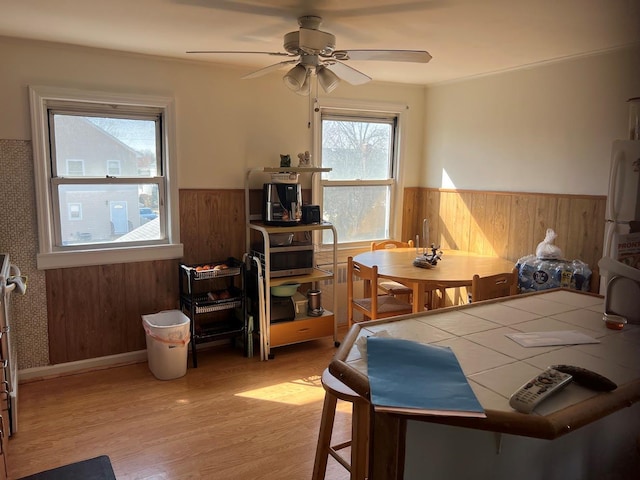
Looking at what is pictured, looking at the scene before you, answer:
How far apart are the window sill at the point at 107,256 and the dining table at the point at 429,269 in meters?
1.45

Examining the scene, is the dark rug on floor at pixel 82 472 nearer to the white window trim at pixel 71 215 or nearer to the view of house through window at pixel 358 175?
the white window trim at pixel 71 215

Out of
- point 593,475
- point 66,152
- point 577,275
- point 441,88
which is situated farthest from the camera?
point 441,88

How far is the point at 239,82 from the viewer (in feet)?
12.2

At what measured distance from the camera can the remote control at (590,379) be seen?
3.59 feet

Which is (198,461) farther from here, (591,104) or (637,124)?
(591,104)

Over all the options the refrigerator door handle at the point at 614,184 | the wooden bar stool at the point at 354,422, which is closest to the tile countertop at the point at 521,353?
the wooden bar stool at the point at 354,422

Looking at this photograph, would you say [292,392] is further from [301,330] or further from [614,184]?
[614,184]

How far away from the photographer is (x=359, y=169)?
445cm

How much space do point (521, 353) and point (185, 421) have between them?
2074 mm

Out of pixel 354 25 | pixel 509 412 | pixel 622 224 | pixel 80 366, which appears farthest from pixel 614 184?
pixel 80 366

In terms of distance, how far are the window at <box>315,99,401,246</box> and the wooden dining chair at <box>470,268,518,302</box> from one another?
5.71ft

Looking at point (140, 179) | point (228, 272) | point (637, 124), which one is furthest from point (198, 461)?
point (637, 124)

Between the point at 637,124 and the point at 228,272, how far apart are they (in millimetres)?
2635

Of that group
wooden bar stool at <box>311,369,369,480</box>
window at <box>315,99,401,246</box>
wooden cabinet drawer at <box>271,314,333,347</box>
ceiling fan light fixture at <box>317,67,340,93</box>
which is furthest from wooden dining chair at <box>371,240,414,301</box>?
wooden bar stool at <box>311,369,369,480</box>
